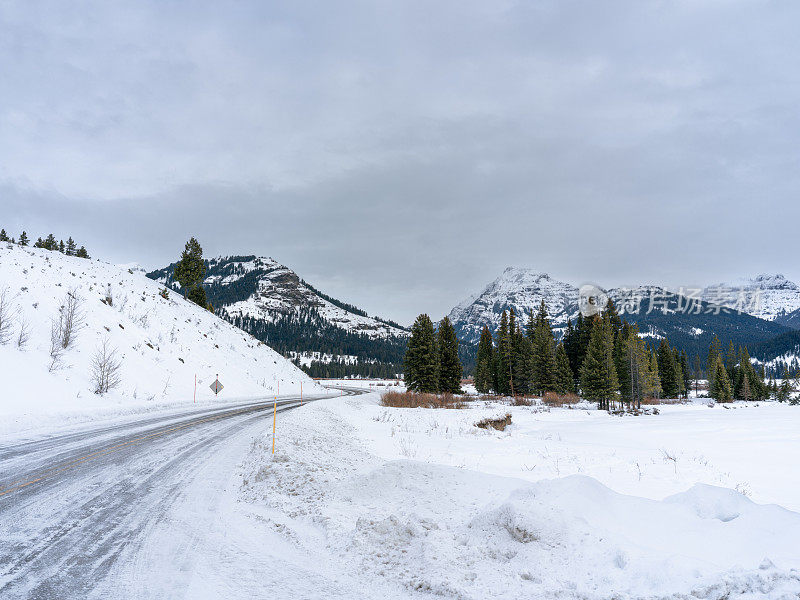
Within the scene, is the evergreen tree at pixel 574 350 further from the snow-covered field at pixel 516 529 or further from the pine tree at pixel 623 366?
the snow-covered field at pixel 516 529

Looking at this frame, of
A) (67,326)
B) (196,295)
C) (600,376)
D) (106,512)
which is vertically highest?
(196,295)

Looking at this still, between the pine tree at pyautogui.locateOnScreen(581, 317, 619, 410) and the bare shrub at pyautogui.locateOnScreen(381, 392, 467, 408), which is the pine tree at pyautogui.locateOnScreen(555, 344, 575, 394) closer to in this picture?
the pine tree at pyautogui.locateOnScreen(581, 317, 619, 410)

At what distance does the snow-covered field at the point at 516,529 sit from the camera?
430cm

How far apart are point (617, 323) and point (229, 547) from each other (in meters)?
67.7

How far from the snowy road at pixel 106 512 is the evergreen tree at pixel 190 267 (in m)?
57.4

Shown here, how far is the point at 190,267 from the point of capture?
212ft

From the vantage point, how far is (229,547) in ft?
18.3

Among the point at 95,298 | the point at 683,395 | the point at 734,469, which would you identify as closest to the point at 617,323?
the point at 683,395

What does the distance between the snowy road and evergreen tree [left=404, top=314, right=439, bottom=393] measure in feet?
114

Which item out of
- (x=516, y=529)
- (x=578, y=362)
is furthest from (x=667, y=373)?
(x=516, y=529)

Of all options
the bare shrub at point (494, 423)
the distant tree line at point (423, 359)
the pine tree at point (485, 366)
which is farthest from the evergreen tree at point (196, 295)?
the bare shrub at point (494, 423)

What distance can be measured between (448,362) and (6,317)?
4064cm

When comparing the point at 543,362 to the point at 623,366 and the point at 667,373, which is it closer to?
the point at 623,366

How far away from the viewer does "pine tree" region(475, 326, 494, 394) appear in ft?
225
